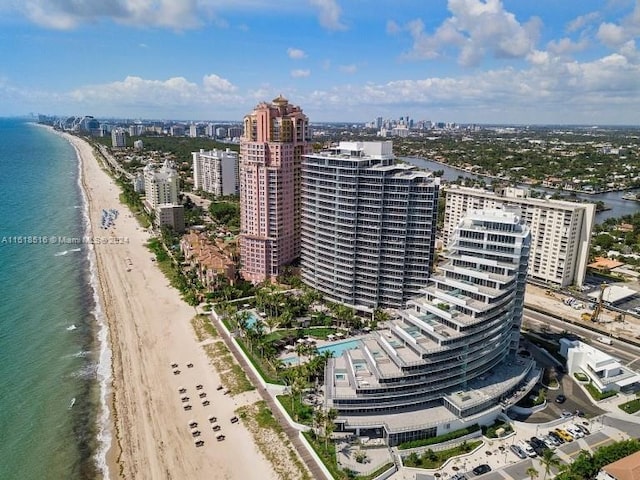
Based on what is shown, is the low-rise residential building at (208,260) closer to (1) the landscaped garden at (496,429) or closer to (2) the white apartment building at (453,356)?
(2) the white apartment building at (453,356)

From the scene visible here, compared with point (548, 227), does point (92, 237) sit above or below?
below

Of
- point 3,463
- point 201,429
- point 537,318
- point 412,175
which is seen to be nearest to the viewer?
point 3,463

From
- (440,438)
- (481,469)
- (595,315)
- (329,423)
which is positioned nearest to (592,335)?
(595,315)

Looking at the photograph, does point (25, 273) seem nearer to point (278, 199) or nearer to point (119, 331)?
point (119, 331)

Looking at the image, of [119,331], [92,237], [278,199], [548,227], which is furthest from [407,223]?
[92,237]

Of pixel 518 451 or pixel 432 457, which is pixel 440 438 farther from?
pixel 518 451

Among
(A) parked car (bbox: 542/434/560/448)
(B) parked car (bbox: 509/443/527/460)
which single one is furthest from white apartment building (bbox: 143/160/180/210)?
(A) parked car (bbox: 542/434/560/448)

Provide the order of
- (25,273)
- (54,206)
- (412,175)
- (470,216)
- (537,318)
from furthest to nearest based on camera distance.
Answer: (54,206) → (25,273) → (537,318) → (412,175) → (470,216)

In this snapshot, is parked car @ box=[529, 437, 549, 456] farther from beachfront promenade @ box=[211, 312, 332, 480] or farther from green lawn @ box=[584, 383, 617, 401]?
beachfront promenade @ box=[211, 312, 332, 480]
